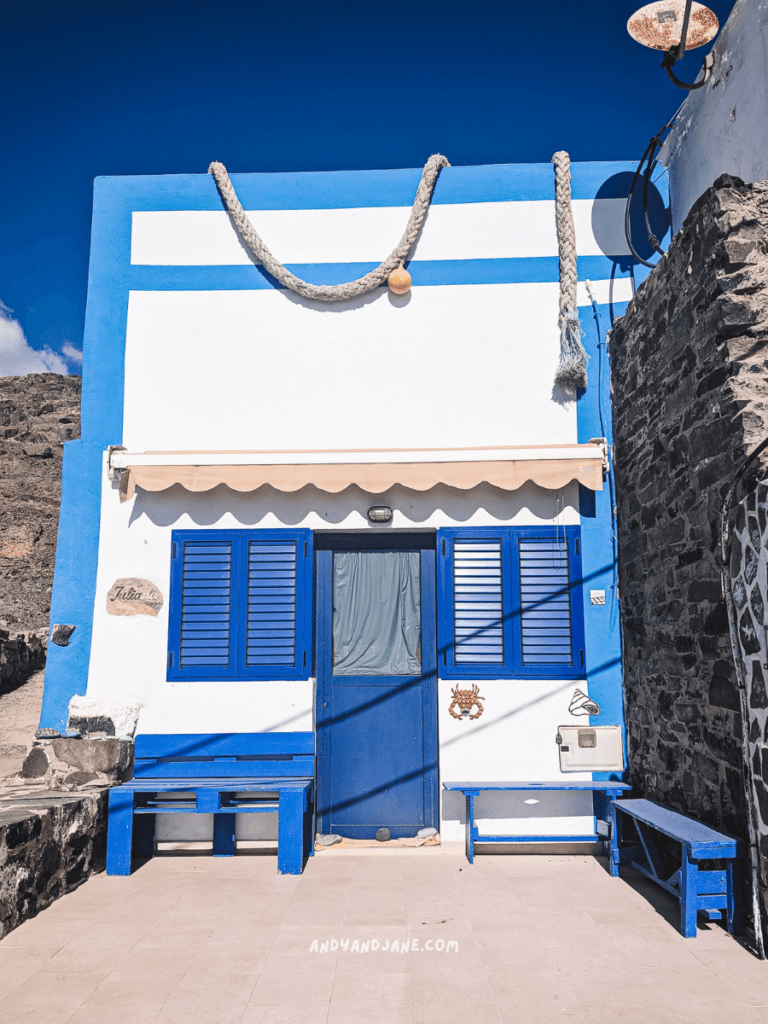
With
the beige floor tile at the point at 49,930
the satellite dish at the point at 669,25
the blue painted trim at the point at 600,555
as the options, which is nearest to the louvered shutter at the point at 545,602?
the blue painted trim at the point at 600,555

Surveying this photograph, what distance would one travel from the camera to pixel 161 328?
307 inches

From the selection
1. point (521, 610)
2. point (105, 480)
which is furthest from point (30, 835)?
point (521, 610)

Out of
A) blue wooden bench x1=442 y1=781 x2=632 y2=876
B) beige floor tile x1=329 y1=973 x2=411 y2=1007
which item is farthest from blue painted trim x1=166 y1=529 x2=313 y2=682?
beige floor tile x1=329 y1=973 x2=411 y2=1007

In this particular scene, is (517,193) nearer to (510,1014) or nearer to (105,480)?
(105,480)

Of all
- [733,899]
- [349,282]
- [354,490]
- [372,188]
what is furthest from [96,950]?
[372,188]

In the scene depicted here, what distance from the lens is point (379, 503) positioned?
7.38 metres

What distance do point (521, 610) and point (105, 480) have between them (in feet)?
14.2

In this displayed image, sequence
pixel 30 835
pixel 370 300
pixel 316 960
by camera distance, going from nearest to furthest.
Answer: pixel 316 960, pixel 30 835, pixel 370 300

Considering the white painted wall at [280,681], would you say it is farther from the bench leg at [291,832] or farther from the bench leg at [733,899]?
the bench leg at [733,899]

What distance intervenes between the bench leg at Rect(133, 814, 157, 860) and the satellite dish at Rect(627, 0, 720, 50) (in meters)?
8.44

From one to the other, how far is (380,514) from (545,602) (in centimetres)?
182

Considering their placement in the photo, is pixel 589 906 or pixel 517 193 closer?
pixel 589 906

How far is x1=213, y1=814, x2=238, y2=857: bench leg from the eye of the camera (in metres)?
6.87

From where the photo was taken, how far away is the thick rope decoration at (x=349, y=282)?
7.66 m
